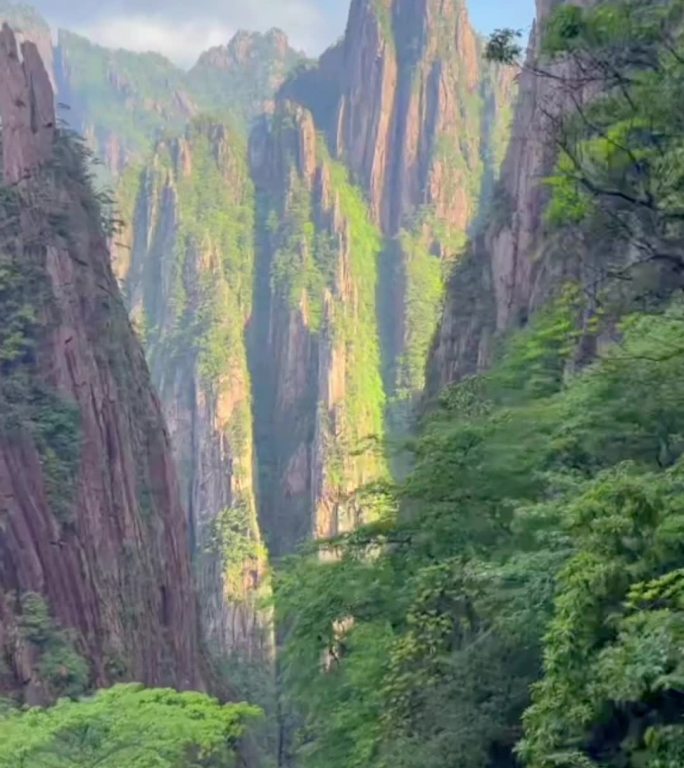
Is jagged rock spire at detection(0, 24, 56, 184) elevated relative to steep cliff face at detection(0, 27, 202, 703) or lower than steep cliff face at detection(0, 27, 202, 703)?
elevated

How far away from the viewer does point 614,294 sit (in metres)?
16.0

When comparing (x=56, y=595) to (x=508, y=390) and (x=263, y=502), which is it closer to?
(x=508, y=390)

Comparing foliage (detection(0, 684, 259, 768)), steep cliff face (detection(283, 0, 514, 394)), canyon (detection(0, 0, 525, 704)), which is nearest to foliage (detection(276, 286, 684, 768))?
foliage (detection(0, 684, 259, 768))

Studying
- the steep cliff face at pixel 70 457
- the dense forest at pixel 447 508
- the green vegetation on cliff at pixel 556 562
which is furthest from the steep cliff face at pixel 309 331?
the green vegetation on cliff at pixel 556 562

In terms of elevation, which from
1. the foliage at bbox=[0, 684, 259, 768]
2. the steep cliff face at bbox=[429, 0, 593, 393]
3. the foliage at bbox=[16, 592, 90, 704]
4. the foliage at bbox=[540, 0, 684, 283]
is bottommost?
the foliage at bbox=[0, 684, 259, 768]

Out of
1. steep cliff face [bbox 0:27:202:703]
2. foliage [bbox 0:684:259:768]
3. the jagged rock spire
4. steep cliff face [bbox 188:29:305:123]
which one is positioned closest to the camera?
foliage [bbox 0:684:259:768]

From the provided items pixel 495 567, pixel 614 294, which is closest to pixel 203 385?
pixel 614 294

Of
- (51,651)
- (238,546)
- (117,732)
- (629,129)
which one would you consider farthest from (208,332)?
(117,732)

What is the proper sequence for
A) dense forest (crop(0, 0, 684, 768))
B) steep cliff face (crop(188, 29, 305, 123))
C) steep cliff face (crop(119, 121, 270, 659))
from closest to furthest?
dense forest (crop(0, 0, 684, 768))
steep cliff face (crop(119, 121, 270, 659))
steep cliff face (crop(188, 29, 305, 123))

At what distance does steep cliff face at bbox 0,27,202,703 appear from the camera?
70.6ft

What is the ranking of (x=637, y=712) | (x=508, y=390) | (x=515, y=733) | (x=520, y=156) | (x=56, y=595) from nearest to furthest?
(x=637, y=712)
(x=515, y=733)
(x=508, y=390)
(x=56, y=595)
(x=520, y=156)

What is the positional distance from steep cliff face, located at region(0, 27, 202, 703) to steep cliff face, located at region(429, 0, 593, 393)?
9.96 m

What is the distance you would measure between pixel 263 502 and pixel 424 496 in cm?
8223

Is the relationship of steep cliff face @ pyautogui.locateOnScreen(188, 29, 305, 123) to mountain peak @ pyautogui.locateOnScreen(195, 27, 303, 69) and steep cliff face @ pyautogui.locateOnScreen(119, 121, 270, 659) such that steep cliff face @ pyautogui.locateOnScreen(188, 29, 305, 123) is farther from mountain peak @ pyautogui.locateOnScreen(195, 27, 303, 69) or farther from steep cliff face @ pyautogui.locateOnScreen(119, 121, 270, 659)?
steep cliff face @ pyautogui.locateOnScreen(119, 121, 270, 659)
